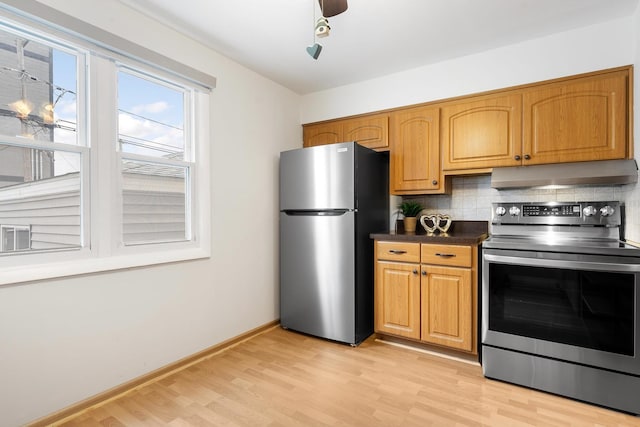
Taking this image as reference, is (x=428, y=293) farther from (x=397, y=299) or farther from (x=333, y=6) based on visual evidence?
(x=333, y=6)

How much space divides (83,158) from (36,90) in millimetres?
401

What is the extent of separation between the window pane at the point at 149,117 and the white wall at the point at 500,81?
4.86ft

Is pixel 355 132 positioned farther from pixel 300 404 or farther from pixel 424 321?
pixel 300 404

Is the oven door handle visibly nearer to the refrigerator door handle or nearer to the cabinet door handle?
the cabinet door handle

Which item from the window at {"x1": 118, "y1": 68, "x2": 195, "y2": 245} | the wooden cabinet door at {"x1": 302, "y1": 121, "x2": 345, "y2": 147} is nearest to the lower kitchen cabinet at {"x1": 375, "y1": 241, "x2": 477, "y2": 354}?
the wooden cabinet door at {"x1": 302, "y1": 121, "x2": 345, "y2": 147}

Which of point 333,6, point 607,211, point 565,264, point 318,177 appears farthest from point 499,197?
point 333,6

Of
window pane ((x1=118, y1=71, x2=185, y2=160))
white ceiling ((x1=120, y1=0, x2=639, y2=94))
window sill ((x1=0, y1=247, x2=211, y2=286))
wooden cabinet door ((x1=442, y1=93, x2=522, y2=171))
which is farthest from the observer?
wooden cabinet door ((x1=442, y1=93, x2=522, y2=171))

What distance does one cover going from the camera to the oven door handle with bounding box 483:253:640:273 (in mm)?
1782

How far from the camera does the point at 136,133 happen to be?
2150 millimetres

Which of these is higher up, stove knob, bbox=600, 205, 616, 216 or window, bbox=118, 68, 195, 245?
window, bbox=118, 68, 195, 245

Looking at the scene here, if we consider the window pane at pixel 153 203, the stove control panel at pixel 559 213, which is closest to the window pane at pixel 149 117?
the window pane at pixel 153 203

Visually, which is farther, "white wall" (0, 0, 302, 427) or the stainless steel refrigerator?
the stainless steel refrigerator

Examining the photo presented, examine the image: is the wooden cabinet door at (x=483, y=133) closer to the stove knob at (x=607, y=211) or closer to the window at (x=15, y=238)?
the stove knob at (x=607, y=211)

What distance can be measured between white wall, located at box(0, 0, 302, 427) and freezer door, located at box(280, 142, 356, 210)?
22 centimetres
